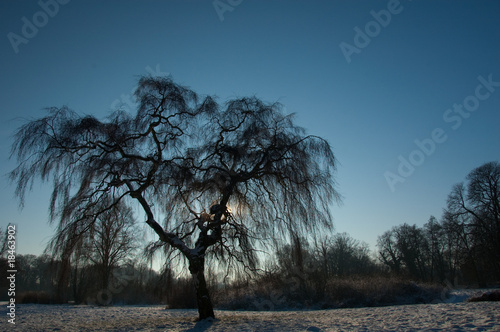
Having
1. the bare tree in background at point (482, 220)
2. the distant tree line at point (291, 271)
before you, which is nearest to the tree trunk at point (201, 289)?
the distant tree line at point (291, 271)

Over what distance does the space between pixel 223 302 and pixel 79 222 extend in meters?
13.2

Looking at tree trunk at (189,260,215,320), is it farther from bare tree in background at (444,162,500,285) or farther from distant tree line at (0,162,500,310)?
bare tree in background at (444,162,500,285)

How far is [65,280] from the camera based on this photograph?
762 cm

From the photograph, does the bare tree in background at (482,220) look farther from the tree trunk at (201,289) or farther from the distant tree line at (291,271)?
the tree trunk at (201,289)

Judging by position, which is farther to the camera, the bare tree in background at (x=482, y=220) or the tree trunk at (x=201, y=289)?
the bare tree in background at (x=482, y=220)

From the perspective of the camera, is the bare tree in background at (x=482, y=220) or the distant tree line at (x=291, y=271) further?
the bare tree in background at (x=482, y=220)

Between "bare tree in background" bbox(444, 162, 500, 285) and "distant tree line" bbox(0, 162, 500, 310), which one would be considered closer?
"distant tree line" bbox(0, 162, 500, 310)

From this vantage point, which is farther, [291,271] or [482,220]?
[482,220]

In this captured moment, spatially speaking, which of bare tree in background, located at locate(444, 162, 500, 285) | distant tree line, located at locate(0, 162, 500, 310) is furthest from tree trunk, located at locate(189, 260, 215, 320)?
bare tree in background, located at locate(444, 162, 500, 285)

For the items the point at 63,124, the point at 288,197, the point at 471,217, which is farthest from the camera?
the point at 471,217

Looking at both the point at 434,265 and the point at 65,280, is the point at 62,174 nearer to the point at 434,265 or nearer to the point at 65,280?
the point at 65,280

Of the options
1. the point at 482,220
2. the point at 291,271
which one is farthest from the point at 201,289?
the point at 482,220

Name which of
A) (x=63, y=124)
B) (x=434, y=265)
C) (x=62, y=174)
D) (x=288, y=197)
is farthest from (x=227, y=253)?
(x=434, y=265)

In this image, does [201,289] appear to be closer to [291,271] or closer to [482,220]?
[291,271]
